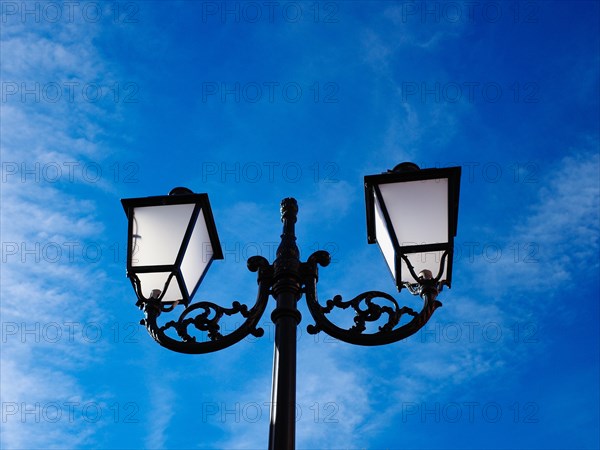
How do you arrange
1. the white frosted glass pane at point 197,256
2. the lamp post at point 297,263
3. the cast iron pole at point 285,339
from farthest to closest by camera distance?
the white frosted glass pane at point 197,256
the lamp post at point 297,263
the cast iron pole at point 285,339

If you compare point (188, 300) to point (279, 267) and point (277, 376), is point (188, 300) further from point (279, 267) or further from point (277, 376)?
point (277, 376)

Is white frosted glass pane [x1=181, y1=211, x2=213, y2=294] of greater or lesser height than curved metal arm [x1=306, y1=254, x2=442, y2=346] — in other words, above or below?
above

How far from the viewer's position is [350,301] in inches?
185

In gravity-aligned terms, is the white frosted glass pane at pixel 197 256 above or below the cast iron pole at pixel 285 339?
above

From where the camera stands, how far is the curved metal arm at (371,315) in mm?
4516

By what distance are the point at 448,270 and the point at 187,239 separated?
1614 millimetres

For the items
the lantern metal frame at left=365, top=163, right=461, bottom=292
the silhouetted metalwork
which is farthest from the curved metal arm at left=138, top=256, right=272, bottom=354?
the lantern metal frame at left=365, top=163, right=461, bottom=292

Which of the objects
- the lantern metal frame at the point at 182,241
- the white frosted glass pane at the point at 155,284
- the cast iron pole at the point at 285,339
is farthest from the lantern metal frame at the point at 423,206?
the white frosted glass pane at the point at 155,284

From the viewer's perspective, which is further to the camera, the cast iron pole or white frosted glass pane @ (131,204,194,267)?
white frosted glass pane @ (131,204,194,267)

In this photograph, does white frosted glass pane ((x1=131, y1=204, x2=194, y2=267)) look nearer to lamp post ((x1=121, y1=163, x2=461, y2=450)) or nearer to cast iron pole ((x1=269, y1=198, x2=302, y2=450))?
lamp post ((x1=121, y1=163, x2=461, y2=450))

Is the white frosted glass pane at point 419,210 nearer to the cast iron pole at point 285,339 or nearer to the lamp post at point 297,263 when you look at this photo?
the lamp post at point 297,263

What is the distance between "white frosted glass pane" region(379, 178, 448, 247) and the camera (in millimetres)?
4621

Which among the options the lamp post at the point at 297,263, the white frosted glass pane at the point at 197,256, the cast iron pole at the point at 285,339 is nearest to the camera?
the cast iron pole at the point at 285,339

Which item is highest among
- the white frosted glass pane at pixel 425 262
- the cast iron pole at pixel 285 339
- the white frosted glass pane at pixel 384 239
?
the white frosted glass pane at pixel 384 239
